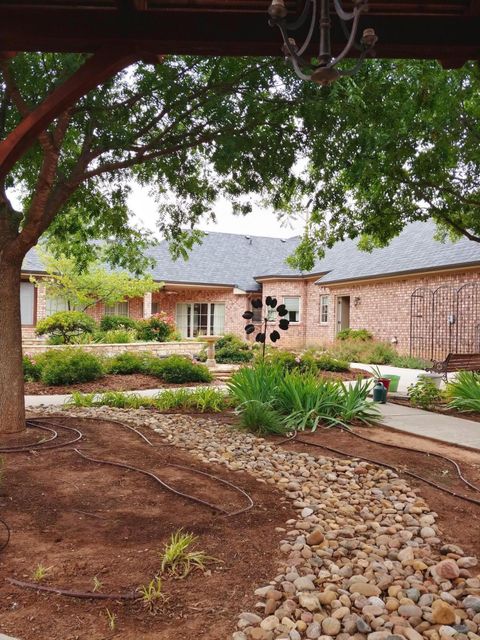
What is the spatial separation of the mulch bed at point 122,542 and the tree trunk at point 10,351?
0.92 metres

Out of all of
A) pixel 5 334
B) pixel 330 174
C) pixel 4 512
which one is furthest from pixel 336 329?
pixel 4 512

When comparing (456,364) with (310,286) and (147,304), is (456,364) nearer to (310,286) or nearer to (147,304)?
(310,286)

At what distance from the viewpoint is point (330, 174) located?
6.55m

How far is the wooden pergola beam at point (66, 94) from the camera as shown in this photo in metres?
3.04

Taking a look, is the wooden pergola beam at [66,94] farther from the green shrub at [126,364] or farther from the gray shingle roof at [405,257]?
the gray shingle roof at [405,257]

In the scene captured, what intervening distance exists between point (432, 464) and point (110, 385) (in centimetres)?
685

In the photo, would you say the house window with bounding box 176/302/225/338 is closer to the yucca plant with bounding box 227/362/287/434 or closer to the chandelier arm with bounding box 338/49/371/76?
the yucca plant with bounding box 227/362/287/434

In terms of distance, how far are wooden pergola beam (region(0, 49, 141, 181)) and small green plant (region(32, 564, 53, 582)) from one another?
7.66 feet

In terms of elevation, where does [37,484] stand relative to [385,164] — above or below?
below

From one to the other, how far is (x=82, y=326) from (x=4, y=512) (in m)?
13.3

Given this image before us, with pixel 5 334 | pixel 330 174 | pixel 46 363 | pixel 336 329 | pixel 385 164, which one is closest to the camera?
pixel 5 334

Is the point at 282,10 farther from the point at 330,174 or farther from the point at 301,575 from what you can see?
the point at 330,174

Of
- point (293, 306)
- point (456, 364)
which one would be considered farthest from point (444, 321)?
point (293, 306)

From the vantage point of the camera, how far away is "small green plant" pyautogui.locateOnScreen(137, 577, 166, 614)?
2393mm
